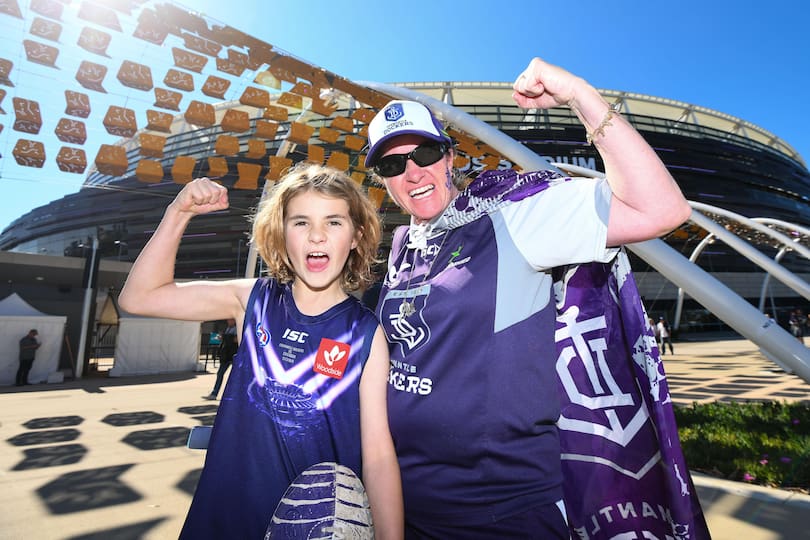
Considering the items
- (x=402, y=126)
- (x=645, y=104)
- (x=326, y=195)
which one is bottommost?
(x=326, y=195)

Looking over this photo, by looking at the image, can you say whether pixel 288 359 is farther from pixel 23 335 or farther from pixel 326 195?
pixel 23 335

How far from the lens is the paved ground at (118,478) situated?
3146 mm

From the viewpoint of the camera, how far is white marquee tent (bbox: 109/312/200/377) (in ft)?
48.1

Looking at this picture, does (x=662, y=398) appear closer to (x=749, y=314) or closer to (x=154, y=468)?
(x=749, y=314)

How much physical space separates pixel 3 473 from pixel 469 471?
597cm

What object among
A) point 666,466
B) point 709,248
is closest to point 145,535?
point 666,466

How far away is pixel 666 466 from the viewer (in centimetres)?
157

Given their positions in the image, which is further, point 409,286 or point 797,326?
point 797,326

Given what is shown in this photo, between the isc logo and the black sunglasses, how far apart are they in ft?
3.09

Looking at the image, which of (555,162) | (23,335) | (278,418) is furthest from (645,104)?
(23,335)

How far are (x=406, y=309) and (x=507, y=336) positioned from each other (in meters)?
0.41

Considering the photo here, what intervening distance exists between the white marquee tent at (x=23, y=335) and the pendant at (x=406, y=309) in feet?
55.2

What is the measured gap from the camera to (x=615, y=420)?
5.49 feet

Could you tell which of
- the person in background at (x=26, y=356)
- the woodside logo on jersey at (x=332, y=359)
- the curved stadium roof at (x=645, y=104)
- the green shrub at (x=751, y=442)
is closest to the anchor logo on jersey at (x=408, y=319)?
the woodside logo on jersey at (x=332, y=359)
